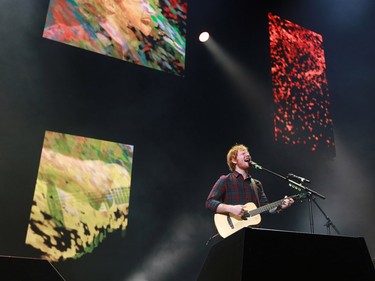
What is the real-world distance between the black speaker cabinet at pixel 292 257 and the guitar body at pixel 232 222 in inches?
88.1

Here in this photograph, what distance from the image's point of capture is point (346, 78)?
635 cm

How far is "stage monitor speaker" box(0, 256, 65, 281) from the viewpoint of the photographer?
121cm

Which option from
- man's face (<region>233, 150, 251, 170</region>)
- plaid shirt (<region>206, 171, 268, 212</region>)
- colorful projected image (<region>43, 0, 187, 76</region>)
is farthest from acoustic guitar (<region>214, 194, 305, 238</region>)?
colorful projected image (<region>43, 0, 187, 76</region>)

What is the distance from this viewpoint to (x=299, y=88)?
5863 mm

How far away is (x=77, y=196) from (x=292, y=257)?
3034mm

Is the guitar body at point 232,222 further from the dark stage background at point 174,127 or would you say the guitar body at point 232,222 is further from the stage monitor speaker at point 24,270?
the stage monitor speaker at point 24,270

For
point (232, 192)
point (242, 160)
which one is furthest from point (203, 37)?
point (232, 192)

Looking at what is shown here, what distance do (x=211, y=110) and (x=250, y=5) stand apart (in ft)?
6.39

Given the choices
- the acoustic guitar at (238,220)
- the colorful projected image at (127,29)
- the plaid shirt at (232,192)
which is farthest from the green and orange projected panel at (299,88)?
the acoustic guitar at (238,220)

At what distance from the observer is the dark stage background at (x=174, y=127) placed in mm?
3809

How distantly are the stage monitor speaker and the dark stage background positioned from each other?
7.99 ft

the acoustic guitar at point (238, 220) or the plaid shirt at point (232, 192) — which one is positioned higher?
the plaid shirt at point (232, 192)

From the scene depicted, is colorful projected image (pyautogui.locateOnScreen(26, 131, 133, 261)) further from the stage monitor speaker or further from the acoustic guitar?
the stage monitor speaker

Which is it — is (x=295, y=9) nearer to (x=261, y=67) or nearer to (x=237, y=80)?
(x=261, y=67)
